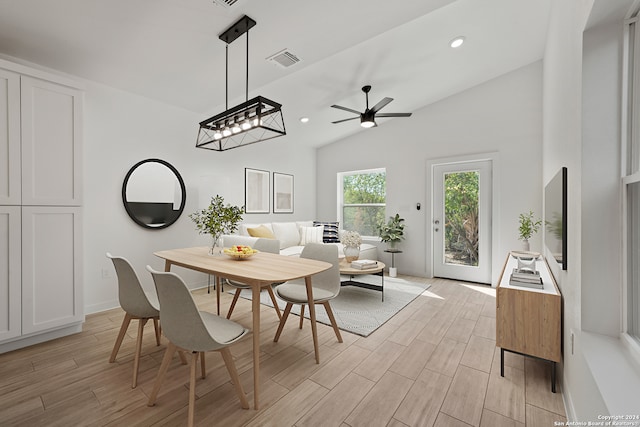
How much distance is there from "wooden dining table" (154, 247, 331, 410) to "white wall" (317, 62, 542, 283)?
132 inches

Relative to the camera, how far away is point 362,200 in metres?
5.99

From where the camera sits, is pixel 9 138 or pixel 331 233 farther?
pixel 331 233

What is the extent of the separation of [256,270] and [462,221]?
12.8ft

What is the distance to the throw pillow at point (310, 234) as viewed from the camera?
5.32 metres

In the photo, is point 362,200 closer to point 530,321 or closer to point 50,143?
point 530,321

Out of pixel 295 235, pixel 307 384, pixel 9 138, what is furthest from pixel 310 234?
pixel 9 138

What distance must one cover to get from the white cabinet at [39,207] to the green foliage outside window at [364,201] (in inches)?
181

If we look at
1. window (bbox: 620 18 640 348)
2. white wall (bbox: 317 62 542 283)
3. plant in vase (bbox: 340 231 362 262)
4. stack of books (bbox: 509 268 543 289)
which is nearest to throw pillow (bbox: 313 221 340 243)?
white wall (bbox: 317 62 542 283)

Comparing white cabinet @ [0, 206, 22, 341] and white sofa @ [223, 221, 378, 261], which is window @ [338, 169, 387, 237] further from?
white cabinet @ [0, 206, 22, 341]

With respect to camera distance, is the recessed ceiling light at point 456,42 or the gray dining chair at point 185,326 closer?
the gray dining chair at point 185,326

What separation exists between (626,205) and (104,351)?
11.9 ft

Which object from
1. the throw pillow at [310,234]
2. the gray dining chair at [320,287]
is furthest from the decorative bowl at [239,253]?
the throw pillow at [310,234]

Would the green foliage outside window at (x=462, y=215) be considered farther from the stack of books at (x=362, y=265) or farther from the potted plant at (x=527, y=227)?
the stack of books at (x=362, y=265)

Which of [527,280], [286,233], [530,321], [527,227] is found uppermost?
[527,227]
